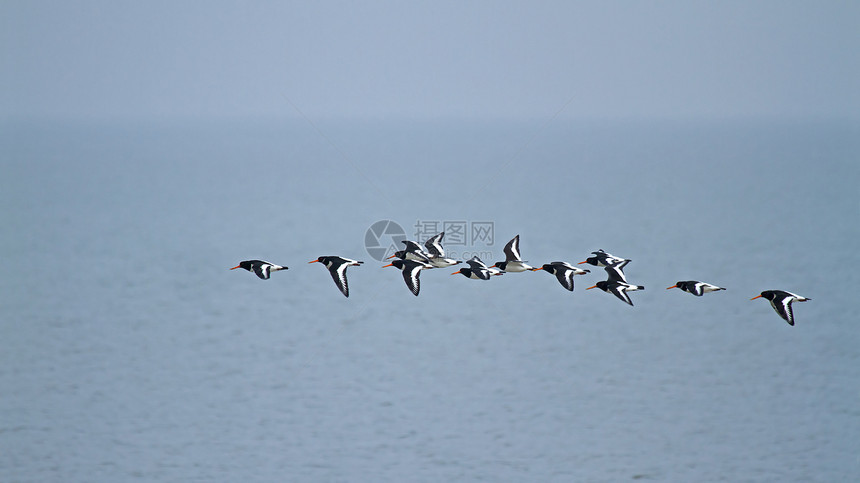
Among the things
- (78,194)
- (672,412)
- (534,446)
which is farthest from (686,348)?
(78,194)

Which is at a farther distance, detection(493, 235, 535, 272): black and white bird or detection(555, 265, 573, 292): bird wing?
detection(493, 235, 535, 272): black and white bird

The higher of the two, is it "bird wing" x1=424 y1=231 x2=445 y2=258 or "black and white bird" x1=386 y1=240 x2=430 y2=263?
"bird wing" x1=424 y1=231 x2=445 y2=258

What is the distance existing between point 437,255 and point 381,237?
53137 mm

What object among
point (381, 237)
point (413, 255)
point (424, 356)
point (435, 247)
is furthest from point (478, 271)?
point (381, 237)

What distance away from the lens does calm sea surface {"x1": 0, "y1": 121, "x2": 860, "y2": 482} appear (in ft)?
129

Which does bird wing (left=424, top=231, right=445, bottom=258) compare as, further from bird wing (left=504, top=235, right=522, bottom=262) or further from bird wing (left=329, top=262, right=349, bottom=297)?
bird wing (left=329, top=262, right=349, bottom=297)

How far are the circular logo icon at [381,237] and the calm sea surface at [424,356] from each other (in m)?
1.31

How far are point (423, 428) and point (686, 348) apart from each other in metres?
15.5

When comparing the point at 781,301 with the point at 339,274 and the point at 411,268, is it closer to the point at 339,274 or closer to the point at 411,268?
the point at 411,268

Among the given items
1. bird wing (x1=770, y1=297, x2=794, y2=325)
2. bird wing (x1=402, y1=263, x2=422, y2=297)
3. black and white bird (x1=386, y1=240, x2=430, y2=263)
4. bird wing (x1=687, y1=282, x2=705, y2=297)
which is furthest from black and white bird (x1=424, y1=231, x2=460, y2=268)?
bird wing (x1=770, y1=297, x2=794, y2=325)

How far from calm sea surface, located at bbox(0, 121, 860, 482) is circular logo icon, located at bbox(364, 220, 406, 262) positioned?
1.31 meters

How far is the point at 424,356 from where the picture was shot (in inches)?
2018

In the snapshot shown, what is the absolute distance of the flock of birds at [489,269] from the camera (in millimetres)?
28375

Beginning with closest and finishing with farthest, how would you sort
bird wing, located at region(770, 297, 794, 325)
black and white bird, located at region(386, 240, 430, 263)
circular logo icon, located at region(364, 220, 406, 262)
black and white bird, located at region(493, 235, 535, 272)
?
1. bird wing, located at region(770, 297, 794, 325)
2. black and white bird, located at region(386, 240, 430, 263)
3. black and white bird, located at region(493, 235, 535, 272)
4. circular logo icon, located at region(364, 220, 406, 262)
